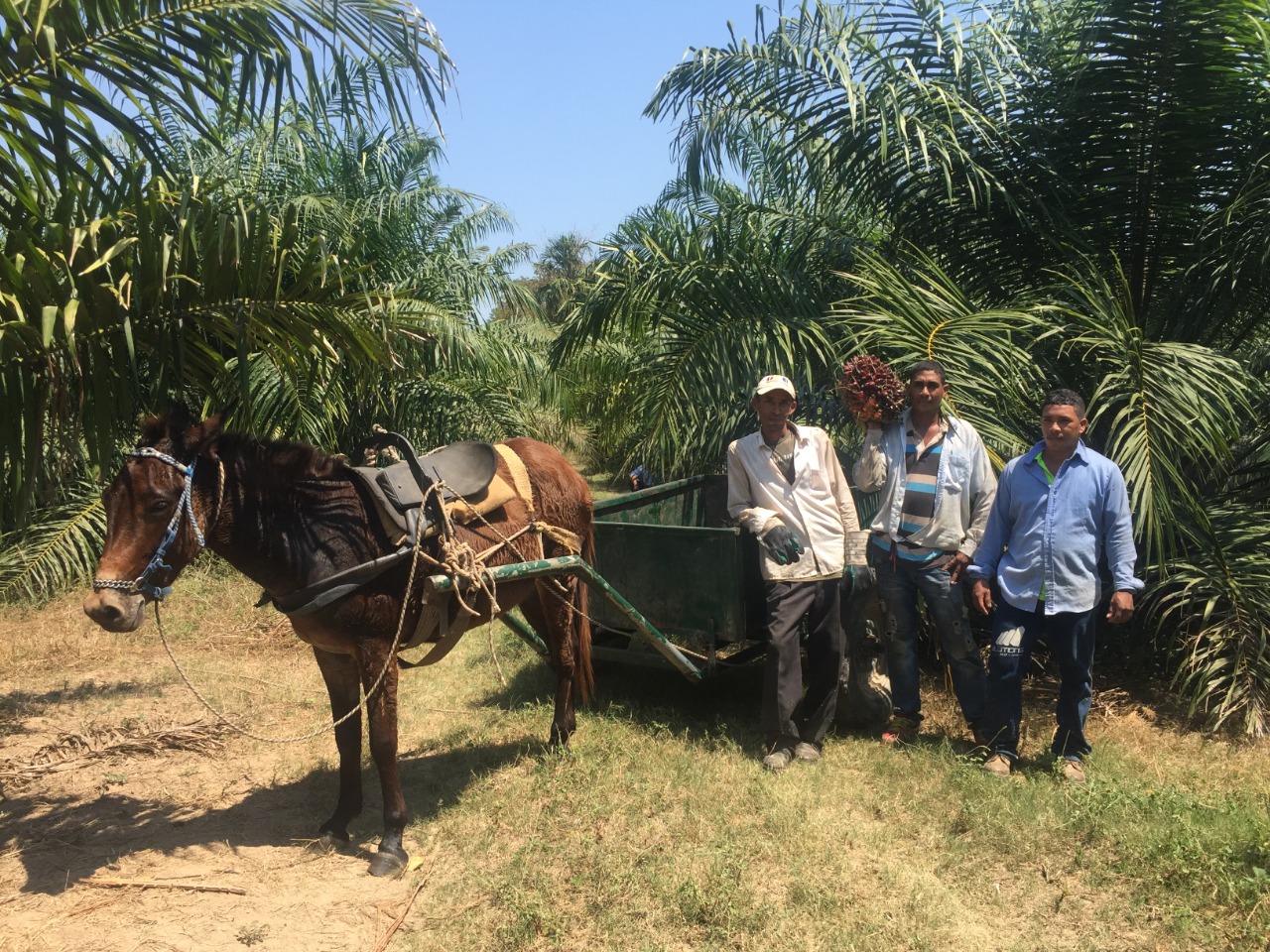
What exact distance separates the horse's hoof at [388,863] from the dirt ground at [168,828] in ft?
0.13

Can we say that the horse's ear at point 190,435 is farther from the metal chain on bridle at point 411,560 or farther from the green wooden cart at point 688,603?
the green wooden cart at point 688,603

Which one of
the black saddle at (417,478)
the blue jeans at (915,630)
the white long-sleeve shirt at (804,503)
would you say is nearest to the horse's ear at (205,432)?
the black saddle at (417,478)

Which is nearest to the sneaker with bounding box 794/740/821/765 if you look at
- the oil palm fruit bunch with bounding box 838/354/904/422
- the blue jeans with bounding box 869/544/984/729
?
the blue jeans with bounding box 869/544/984/729

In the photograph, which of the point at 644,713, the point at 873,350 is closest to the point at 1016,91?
the point at 873,350

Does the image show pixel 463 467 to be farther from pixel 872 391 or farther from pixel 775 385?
pixel 872 391

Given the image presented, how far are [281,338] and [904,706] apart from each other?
3.34 meters

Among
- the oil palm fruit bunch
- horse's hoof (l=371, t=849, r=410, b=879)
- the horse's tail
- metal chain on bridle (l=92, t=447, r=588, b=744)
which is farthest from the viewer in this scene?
the horse's tail

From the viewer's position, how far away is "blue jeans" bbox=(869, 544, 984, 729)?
453cm

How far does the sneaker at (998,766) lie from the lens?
14.0 ft

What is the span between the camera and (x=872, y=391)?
4531 millimetres

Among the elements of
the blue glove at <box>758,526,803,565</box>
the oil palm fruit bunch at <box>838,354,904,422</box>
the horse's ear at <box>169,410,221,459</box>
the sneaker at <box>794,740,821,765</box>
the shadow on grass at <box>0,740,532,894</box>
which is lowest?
the shadow on grass at <box>0,740,532,894</box>

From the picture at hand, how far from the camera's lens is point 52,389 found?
3.58m

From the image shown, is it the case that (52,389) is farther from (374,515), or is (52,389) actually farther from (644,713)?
(644,713)

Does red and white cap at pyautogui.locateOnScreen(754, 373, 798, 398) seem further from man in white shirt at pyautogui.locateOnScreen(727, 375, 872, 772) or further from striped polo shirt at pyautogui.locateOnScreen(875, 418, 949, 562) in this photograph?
striped polo shirt at pyautogui.locateOnScreen(875, 418, 949, 562)
